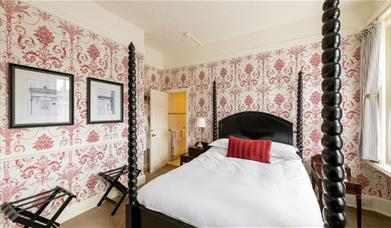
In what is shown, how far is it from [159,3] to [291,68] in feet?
7.67

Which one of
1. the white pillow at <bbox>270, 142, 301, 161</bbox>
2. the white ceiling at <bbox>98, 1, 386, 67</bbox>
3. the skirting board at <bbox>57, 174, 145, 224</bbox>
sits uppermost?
the white ceiling at <bbox>98, 1, 386, 67</bbox>

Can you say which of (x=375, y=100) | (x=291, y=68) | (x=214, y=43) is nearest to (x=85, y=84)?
(x=214, y=43)

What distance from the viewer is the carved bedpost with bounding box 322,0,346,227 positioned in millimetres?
797

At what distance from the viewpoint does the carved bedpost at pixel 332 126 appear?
0.80 m

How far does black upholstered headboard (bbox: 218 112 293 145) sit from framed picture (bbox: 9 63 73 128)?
2514mm

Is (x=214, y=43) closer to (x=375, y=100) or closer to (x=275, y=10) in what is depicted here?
(x=275, y=10)

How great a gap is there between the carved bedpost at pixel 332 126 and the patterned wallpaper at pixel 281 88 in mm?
2284

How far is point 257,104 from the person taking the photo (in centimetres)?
320

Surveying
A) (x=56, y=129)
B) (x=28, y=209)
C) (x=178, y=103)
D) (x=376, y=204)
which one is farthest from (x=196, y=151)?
(x=376, y=204)

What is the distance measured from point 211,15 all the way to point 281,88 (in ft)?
5.58

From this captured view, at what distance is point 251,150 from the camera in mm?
2512

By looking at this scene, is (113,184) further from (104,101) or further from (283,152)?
(283,152)

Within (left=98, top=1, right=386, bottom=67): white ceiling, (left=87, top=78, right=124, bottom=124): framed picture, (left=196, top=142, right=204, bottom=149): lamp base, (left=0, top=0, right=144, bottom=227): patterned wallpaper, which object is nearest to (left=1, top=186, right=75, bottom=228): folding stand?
(left=0, top=0, right=144, bottom=227): patterned wallpaper

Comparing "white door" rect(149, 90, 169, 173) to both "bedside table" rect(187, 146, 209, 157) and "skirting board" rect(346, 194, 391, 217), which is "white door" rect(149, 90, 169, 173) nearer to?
"bedside table" rect(187, 146, 209, 157)
